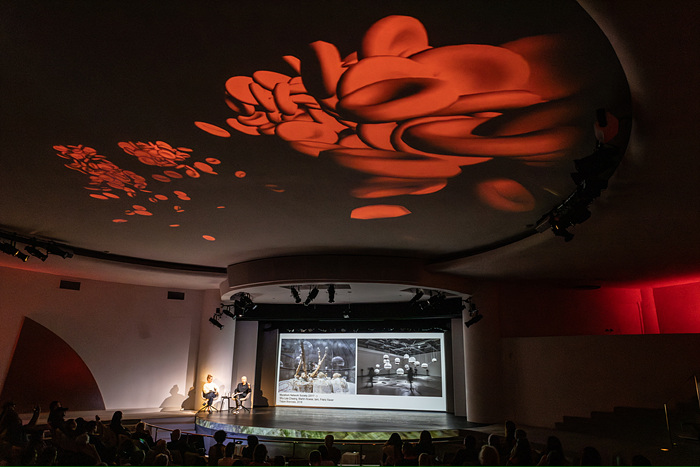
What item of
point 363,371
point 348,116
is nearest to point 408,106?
point 348,116

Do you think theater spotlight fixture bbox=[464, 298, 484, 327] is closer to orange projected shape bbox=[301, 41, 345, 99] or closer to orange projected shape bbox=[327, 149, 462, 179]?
orange projected shape bbox=[327, 149, 462, 179]

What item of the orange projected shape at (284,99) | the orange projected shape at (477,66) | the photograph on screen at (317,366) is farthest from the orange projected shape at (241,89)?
the photograph on screen at (317,366)

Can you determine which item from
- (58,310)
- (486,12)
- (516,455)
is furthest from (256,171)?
(58,310)

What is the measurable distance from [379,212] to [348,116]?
8.63 feet

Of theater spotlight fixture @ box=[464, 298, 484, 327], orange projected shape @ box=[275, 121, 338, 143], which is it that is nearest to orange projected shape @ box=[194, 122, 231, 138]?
orange projected shape @ box=[275, 121, 338, 143]

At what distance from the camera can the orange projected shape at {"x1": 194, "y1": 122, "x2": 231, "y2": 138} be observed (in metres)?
4.10

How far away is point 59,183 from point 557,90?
228 inches

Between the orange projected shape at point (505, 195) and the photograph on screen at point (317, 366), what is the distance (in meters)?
8.95

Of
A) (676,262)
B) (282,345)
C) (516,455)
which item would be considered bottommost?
(516,455)

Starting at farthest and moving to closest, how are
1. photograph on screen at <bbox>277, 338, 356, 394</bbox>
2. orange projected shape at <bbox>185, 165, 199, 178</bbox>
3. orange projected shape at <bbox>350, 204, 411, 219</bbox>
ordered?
photograph on screen at <bbox>277, 338, 356, 394</bbox> → orange projected shape at <bbox>350, 204, 411, 219</bbox> → orange projected shape at <bbox>185, 165, 199, 178</bbox>

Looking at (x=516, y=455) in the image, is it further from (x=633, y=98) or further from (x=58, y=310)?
(x=58, y=310)

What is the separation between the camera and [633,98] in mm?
3236

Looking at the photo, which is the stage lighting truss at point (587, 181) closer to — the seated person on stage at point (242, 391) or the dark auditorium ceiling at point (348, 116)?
the dark auditorium ceiling at point (348, 116)

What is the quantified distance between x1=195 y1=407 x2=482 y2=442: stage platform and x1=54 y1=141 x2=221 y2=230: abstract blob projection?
4.85 metres
